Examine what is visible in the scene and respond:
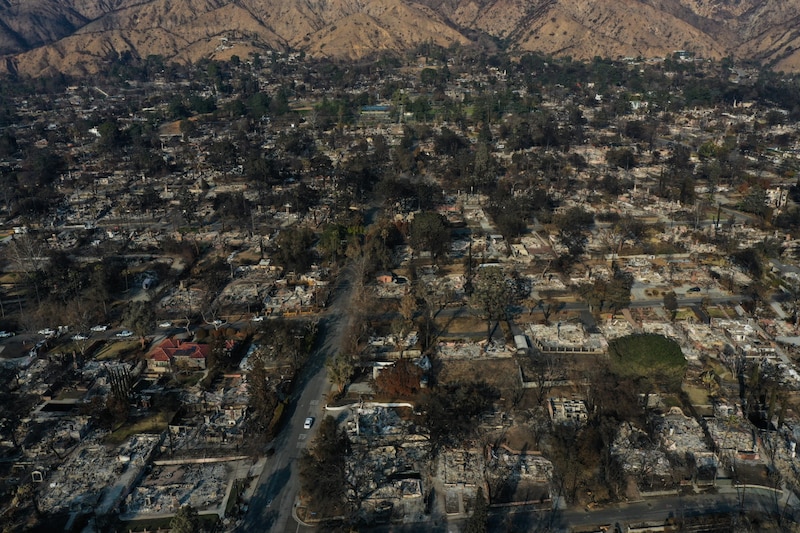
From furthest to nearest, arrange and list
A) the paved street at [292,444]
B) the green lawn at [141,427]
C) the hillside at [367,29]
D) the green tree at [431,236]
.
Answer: the hillside at [367,29] < the green tree at [431,236] < the green lawn at [141,427] < the paved street at [292,444]

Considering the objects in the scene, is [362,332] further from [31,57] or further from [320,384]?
[31,57]

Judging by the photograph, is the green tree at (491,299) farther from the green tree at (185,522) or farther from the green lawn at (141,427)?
the green tree at (185,522)

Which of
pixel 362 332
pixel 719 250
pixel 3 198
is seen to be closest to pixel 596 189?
pixel 719 250

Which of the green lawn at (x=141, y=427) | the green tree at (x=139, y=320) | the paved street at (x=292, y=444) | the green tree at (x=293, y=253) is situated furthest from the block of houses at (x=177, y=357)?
the green tree at (x=293, y=253)

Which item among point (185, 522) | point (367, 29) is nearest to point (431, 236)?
point (185, 522)

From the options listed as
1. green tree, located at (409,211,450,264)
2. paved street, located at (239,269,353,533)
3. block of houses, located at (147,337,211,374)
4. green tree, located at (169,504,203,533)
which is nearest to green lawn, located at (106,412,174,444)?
block of houses, located at (147,337,211,374)

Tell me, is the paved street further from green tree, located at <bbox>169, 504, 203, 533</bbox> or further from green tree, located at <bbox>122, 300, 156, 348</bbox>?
green tree, located at <bbox>122, 300, 156, 348</bbox>

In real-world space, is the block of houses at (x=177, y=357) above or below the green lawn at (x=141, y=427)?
above
